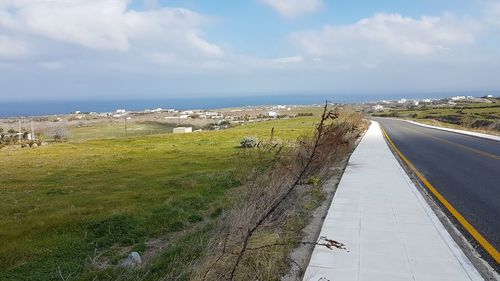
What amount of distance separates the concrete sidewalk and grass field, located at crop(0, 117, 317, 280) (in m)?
1.94

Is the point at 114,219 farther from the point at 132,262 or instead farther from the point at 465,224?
the point at 465,224

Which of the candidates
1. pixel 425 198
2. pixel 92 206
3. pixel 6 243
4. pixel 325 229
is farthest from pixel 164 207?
pixel 425 198

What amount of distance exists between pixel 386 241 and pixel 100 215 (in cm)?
626

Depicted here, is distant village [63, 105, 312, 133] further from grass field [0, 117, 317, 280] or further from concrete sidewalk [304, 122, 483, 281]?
concrete sidewalk [304, 122, 483, 281]

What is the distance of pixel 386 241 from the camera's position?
6180mm

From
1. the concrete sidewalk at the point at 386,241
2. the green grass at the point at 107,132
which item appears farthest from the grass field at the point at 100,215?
the green grass at the point at 107,132

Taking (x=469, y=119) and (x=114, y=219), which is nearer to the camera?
(x=114, y=219)

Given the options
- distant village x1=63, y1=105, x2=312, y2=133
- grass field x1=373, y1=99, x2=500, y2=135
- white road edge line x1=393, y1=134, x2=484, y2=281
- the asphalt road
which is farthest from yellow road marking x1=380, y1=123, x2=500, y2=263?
distant village x1=63, y1=105, x2=312, y2=133

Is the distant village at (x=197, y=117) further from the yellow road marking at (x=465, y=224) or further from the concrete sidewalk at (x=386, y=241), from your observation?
the concrete sidewalk at (x=386, y=241)

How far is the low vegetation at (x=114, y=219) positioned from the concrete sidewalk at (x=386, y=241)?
657 millimetres

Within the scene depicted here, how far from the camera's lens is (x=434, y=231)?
6.64 m

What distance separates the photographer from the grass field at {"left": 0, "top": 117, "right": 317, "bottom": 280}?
6.47m

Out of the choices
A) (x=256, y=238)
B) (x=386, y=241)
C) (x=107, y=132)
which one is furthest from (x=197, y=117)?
(x=256, y=238)

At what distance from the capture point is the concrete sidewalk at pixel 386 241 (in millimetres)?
5043
